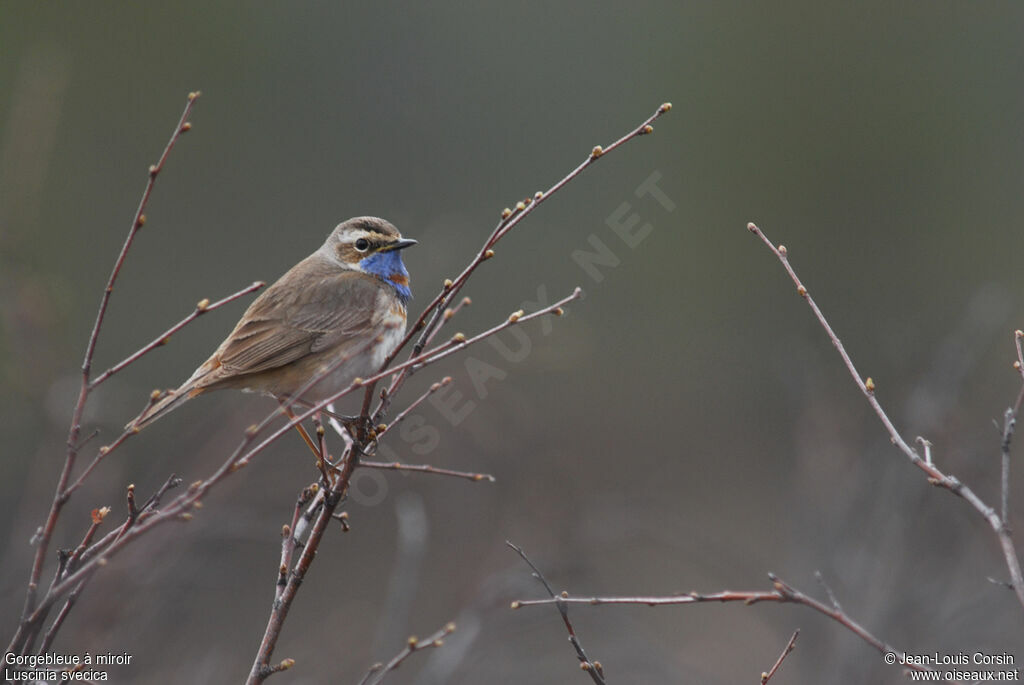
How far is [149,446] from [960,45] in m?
16.4

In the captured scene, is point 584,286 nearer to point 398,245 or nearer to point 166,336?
point 398,245

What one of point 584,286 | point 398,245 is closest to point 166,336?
point 398,245

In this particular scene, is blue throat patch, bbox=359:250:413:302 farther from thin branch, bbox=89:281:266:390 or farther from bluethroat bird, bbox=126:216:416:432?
thin branch, bbox=89:281:266:390

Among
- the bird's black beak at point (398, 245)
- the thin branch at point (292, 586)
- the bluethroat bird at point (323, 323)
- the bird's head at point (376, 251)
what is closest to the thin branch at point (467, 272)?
the thin branch at point (292, 586)

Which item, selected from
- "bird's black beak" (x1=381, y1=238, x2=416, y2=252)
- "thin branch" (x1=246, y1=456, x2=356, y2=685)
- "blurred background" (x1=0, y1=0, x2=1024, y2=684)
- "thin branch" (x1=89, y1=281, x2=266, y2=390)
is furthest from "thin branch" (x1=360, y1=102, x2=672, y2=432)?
"bird's black beak" (x1=381, y1=238, x2=416, y2=252)

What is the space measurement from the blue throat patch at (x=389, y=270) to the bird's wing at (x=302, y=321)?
0.07 m

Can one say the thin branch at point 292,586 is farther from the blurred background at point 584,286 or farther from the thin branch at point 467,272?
the blurred background at point 584,286

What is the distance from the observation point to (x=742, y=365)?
47.0 feet

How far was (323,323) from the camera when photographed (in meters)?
5.60

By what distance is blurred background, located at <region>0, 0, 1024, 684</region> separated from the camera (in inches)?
241

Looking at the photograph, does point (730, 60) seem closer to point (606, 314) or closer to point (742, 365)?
point (606, 314)

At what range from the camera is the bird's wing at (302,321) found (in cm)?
536

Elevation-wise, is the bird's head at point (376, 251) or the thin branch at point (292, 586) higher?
the bird's head at point (376, 251)

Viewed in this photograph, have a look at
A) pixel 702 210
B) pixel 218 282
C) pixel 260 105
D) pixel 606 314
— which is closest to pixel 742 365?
pixel 606 314
